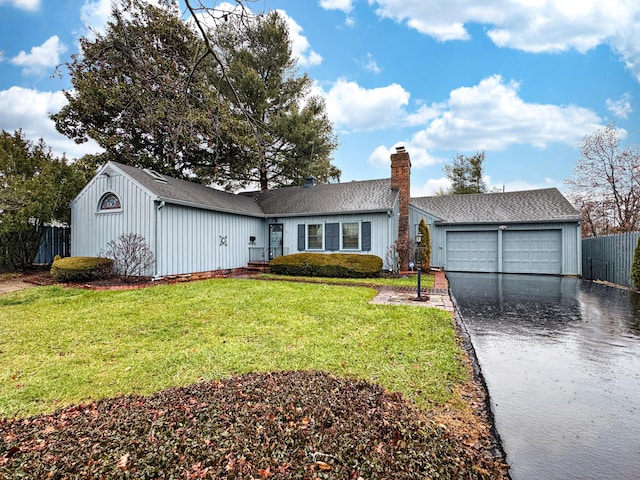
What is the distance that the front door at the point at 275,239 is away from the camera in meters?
14.4

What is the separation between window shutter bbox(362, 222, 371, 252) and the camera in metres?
12.6

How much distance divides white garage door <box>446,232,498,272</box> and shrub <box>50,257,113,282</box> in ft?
44.9

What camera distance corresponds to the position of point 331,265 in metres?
11.7

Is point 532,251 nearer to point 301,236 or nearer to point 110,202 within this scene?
point 301,236

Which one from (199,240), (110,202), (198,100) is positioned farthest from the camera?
(199,240)

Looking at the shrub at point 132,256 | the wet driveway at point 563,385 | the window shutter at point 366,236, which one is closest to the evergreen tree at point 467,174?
the window shutter at point 366,236

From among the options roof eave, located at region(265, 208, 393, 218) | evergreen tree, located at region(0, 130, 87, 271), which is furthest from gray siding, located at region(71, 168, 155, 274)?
roof eave, located at region(265, 208, 393, 218)

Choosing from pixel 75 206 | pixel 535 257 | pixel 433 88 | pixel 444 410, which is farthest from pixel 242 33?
pixel 535 257

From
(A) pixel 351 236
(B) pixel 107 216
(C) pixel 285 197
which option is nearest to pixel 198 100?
(B) pixel 107 216

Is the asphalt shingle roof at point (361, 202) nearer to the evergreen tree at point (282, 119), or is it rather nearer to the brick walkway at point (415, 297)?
the evergreen tree at point (282, 119)

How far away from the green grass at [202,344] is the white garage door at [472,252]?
29.6ft

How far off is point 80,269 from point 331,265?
7.96m

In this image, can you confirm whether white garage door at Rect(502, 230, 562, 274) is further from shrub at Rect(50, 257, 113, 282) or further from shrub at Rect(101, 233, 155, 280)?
shrub at Rect(50, 257, 113, 282)

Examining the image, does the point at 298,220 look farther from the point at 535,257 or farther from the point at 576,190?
the point at 576,190
